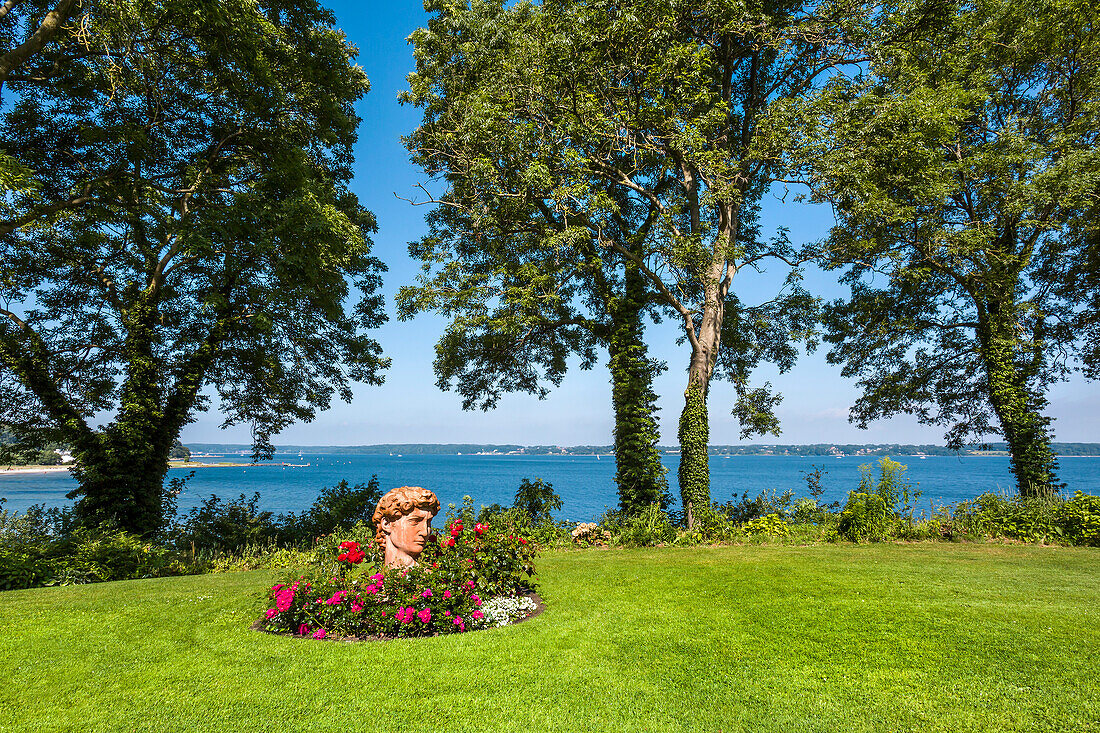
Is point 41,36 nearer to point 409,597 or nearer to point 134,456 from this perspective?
point 134,456

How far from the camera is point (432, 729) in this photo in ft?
12.0

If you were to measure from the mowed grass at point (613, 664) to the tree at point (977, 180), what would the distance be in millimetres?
9192

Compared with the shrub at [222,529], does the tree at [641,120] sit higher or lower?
higher

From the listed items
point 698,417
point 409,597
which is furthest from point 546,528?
point 409,597

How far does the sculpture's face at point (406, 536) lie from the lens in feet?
22.5

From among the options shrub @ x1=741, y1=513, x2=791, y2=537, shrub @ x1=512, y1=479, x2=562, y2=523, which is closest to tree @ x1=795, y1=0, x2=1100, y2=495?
shrub @ x1=741, y1=513, x2=791, y2=537

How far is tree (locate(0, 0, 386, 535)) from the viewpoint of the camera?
10883 mm

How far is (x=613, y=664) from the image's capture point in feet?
15.4

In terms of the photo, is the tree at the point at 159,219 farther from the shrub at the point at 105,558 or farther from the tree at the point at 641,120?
the tree at the point at 641,120

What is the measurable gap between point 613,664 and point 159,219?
529 inches

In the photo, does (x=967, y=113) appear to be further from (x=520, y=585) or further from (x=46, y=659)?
(x=46, y=659)

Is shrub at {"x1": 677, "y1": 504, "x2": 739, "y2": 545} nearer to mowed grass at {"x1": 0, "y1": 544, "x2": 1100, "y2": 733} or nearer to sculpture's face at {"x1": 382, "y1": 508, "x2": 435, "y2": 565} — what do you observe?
mowed grass at {"x1": 0, "y1": 544, "x2": 1100, "y2": 733}

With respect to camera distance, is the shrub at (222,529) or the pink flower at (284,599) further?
the shrub at (222,529)

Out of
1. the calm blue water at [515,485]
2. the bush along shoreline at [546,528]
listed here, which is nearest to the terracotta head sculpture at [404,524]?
the bush along shoreline at [546,528]
